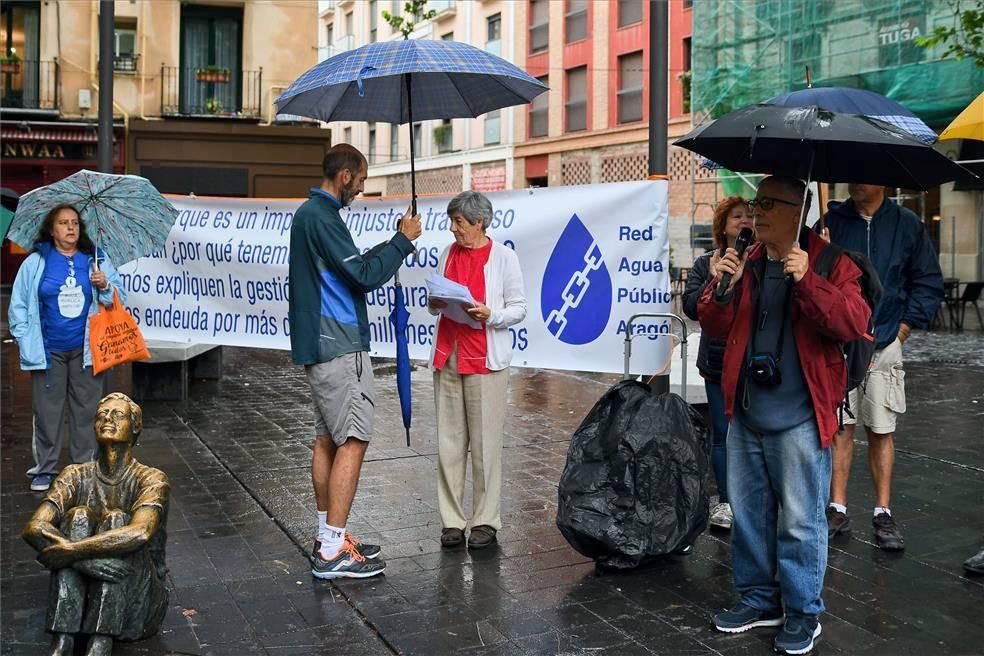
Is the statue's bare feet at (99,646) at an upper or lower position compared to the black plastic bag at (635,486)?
lower

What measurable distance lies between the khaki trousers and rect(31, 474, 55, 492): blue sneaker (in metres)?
2.89

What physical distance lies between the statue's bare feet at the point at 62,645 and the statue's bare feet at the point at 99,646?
0.24 ft

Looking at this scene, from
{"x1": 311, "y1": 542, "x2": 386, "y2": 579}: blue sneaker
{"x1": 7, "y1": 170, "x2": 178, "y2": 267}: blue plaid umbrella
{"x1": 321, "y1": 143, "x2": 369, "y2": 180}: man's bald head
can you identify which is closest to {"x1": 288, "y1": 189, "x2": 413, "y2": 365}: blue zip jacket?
{"x1": 321, "y1": 143, "x2": 369, "y2": 180}: man's bald head

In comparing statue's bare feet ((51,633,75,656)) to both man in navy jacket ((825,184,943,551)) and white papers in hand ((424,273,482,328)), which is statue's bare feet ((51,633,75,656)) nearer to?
white papers in hand ((424,273,482,328))

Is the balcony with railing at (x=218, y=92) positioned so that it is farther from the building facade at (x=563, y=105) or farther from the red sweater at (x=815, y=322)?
the red sweater at (x=815, y=322)

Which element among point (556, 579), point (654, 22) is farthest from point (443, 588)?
point (654, 22)

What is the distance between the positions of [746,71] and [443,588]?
23.0m

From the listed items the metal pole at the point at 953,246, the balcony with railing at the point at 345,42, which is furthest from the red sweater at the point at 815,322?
the balcony with railing at the point at 345,42

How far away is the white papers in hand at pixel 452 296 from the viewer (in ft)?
18.1

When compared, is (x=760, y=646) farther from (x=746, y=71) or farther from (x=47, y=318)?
(x=746, y=71)

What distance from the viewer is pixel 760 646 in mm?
4438

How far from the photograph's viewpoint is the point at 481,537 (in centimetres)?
579

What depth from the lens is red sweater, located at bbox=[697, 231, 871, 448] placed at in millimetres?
4105

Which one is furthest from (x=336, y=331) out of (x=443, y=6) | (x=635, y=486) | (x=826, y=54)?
(x=443, y=6)
